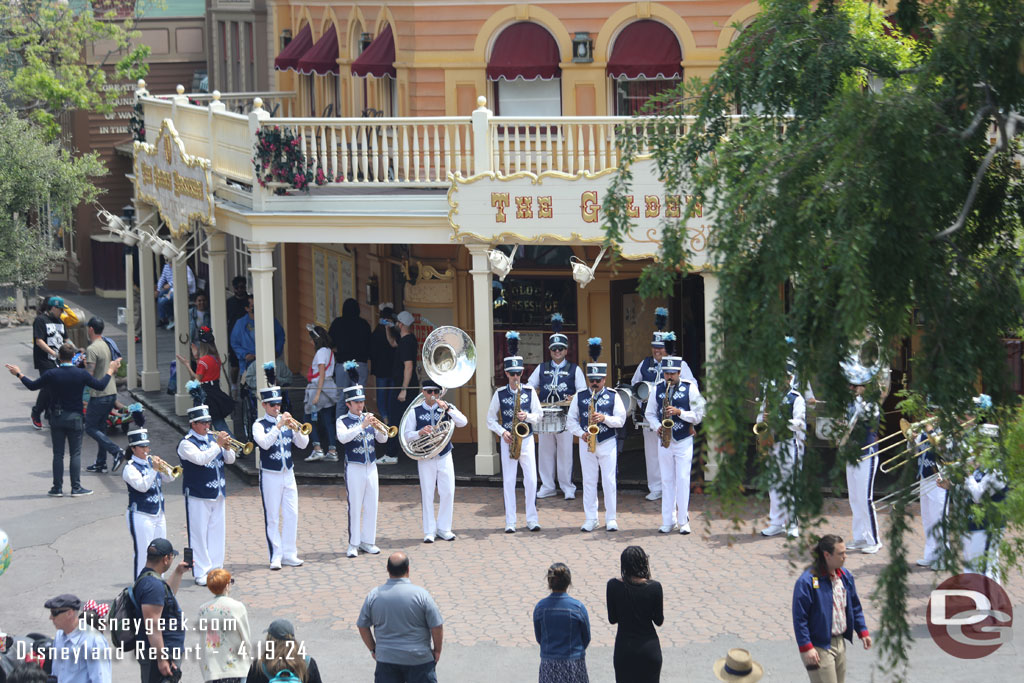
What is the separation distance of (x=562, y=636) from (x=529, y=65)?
1137 centimetres

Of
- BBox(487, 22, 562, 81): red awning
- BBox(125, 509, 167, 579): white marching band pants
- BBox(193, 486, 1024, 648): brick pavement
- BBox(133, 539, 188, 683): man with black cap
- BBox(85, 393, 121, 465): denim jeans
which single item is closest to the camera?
BBox(133, 539, 188, 683): man with black cap

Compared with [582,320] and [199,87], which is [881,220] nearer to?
[582,320]

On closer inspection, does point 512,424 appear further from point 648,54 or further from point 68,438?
point 648,54

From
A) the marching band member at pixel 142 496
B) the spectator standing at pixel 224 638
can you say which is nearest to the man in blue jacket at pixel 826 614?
the spectator standing at pixel 224 638

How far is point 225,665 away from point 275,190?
8929 millimetres

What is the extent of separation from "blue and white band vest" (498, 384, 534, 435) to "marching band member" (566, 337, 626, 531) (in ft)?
1.92

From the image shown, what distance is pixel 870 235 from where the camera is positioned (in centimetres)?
818

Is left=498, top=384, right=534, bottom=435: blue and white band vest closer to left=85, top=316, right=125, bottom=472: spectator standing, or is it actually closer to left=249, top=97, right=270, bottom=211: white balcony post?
left=249, top=97, right=270, bottom=211: white balcony post

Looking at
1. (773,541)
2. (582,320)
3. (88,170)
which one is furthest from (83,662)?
(88,170)

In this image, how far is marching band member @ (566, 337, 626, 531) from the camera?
17078mm

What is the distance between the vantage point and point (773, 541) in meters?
16.6

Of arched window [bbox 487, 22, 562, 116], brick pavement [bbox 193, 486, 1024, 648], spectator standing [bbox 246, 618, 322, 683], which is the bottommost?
brick pavement [bbox 193, 486, 1024, 648]

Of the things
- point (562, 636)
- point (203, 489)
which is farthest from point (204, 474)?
point (562, 636)

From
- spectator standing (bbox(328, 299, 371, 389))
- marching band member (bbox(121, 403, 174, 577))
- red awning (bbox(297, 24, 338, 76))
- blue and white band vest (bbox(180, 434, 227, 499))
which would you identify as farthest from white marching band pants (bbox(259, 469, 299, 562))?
red awning (bbox(297, 24, 338, 76))
